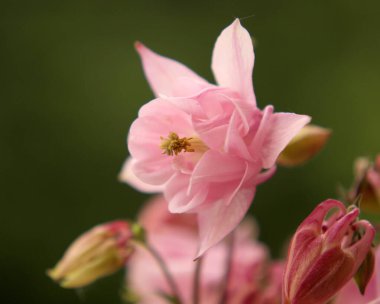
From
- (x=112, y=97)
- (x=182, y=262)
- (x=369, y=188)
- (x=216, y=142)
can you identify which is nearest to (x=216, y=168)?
(x=216, y=142)

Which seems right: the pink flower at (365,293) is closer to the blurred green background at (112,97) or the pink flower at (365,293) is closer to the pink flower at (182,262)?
the pink flower at (182,262)

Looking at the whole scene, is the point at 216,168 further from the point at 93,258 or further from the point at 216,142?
the point at 93,258

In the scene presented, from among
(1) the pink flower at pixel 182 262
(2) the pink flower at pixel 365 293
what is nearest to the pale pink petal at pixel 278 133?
(2) the pink flower at pixel 365 293

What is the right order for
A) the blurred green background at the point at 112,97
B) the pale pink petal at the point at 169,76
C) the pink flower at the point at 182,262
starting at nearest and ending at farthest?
the pale pink petal at the point at 169,76 < the pink flower at the point at 182,262 < the blurred green background at the point at 112,97

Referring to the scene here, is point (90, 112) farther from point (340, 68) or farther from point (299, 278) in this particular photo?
point (299, 278)

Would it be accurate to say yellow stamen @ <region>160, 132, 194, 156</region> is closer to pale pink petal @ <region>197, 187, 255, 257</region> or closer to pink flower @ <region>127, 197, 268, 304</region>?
pale pink petal @ <region>197, 187, 255, 257</region>

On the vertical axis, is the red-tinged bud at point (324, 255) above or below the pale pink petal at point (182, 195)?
below

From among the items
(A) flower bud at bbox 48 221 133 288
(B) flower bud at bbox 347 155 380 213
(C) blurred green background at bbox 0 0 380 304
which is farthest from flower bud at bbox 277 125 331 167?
(C) blurred green background at bbox 0 0 380 304

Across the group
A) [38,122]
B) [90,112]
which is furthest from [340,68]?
[38,122]
